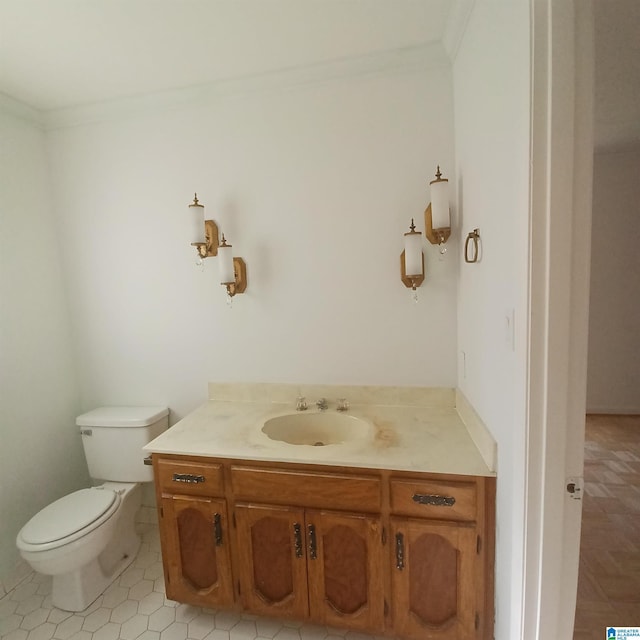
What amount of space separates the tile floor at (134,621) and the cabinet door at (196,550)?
0.37 ft

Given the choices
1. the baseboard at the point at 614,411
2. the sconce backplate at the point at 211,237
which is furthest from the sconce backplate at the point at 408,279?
the baseboard at the point at 614,411

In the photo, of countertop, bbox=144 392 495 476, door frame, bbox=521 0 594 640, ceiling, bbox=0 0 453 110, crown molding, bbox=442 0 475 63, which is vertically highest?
ceiling, bbox=0 0 453 110

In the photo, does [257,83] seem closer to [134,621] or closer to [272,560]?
[272,560]

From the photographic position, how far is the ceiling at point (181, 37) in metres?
1.21

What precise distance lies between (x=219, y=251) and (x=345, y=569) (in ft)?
4.88

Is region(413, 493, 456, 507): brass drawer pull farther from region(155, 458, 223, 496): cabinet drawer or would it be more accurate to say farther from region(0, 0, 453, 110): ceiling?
region(0, 0, 453, 110): ceiling

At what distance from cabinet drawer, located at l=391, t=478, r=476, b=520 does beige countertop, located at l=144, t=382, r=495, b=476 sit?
6cm

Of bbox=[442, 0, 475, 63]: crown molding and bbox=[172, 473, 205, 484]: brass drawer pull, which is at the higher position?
bbox=[442, 0, 475, 63]: crown molding

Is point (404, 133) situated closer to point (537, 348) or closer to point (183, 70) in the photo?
point (183, 70)

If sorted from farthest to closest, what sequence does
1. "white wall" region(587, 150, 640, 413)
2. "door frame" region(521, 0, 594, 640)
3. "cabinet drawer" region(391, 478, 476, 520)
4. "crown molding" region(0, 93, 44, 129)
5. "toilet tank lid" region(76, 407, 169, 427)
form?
"white wall" region(587, 150, 640, 413) → "toilet tank lid" region(76, 407, 169, 427) → "crown molding" region(0, 93, 44, 129) → "cabinet drawer" region(391, 478, 476, 520) → "door frame" region(521, 0, 594, 640)

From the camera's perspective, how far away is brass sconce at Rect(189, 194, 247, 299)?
1641 millimetres

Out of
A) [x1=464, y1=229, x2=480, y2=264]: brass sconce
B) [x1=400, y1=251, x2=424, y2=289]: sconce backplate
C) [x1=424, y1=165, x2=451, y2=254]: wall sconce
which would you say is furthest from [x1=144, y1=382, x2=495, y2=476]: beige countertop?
[x1=424, y1=165, x2=451, y2=254]: wall sconce

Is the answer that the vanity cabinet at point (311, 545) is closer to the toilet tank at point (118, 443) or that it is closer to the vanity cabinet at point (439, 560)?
the vanity cabinet at point (439, 560)

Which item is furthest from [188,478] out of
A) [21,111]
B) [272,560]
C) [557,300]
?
[21,111]
